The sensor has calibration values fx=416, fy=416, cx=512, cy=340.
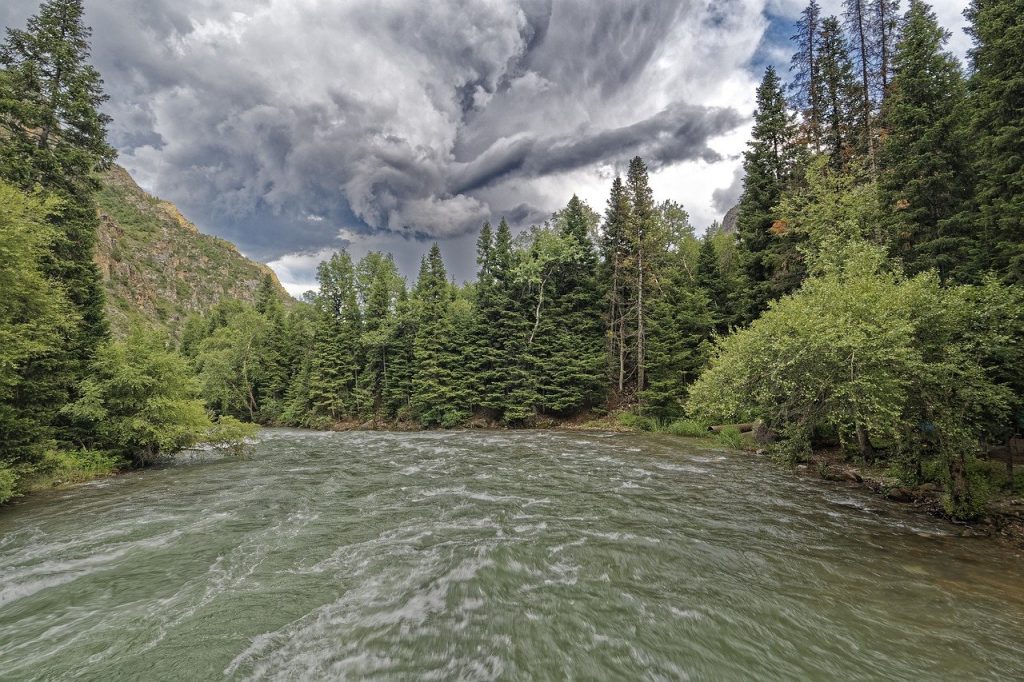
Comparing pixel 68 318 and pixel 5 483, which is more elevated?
pixel 68 318

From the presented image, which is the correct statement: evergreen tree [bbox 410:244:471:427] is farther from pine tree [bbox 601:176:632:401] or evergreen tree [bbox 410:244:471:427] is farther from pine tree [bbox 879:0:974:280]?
pine tree [bbox 879:0:974:280]

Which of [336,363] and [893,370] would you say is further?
[336,363]

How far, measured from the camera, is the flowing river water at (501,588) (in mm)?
5281

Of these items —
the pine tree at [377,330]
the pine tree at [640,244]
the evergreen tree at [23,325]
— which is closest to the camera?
the evergreen tree at [23,325]

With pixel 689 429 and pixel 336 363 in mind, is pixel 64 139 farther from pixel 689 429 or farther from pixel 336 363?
pixel 689 429

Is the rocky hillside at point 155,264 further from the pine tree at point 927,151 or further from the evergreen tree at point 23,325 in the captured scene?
the pine tree at point 927,151

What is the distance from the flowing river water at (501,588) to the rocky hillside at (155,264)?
10193 cm

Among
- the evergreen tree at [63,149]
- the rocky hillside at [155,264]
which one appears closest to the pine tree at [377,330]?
the evergreen tree at [63,149]

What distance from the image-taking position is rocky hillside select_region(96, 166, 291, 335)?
108375 mm

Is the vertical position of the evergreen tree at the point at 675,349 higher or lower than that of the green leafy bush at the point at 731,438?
higher

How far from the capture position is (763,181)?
32.2 metres

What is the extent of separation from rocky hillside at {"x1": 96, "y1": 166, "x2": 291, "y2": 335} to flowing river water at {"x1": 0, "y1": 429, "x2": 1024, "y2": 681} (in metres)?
102

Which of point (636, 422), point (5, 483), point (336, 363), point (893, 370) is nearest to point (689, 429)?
point (636, 422)

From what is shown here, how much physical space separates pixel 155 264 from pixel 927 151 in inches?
7174
